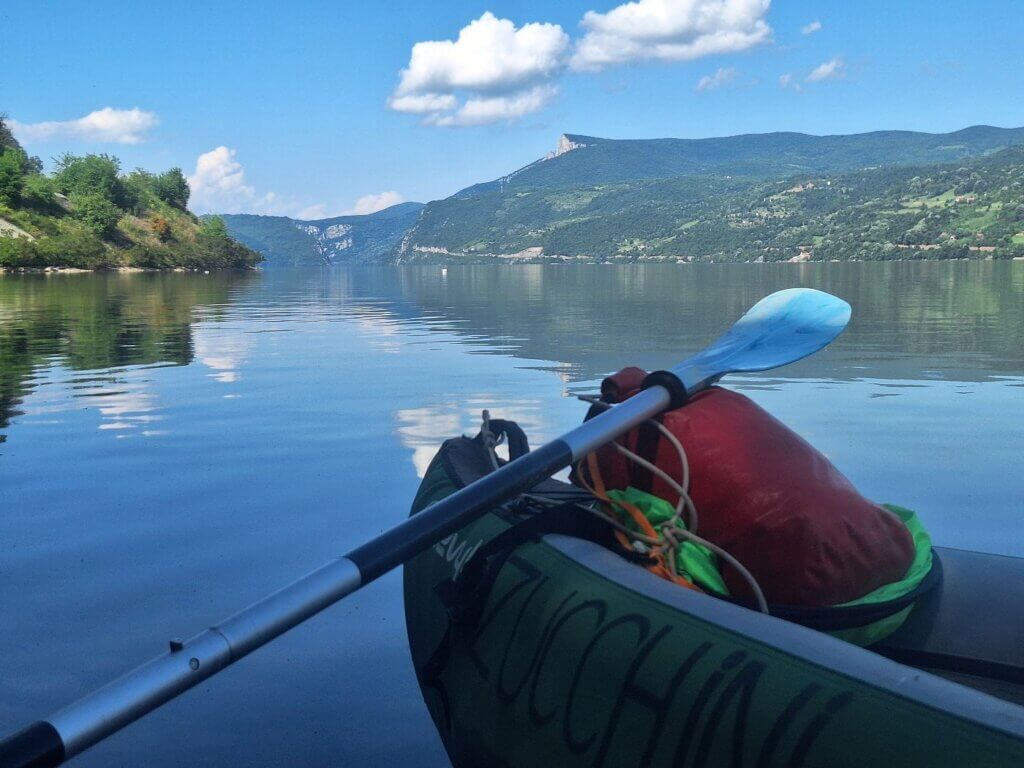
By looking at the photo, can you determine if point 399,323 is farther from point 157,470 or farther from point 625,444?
point 625,444

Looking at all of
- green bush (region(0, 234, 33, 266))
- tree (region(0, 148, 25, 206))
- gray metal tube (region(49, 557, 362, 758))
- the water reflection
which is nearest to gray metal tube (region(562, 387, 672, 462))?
gray metal tube (region(49, 557, 362, 758))

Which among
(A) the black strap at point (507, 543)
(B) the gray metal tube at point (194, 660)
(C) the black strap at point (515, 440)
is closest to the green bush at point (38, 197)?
(C) the black strap at point (515, 440)

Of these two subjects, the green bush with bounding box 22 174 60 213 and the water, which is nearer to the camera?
the water

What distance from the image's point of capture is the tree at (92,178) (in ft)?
387

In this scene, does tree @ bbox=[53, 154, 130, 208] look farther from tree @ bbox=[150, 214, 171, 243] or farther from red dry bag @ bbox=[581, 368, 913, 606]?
red dry bag @ bbox=[581, 368, 913, 606]

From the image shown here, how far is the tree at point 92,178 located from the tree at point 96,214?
14059mm

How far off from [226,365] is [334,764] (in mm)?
11217

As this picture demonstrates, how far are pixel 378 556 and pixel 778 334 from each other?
2122mm

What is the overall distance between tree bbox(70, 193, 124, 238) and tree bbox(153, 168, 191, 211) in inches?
1624

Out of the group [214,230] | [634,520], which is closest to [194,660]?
[634,520]

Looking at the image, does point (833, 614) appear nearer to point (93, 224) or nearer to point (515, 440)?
point (515, 440)

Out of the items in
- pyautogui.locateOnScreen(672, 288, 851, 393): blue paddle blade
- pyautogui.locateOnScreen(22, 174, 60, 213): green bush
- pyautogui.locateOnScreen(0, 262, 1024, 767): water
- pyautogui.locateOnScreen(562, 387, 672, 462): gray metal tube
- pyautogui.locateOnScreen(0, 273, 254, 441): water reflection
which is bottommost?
pyautogui.locateOnScreen(0, 262, 1024, 767): water

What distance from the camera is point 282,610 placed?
2373mm

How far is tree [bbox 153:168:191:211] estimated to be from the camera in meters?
146
